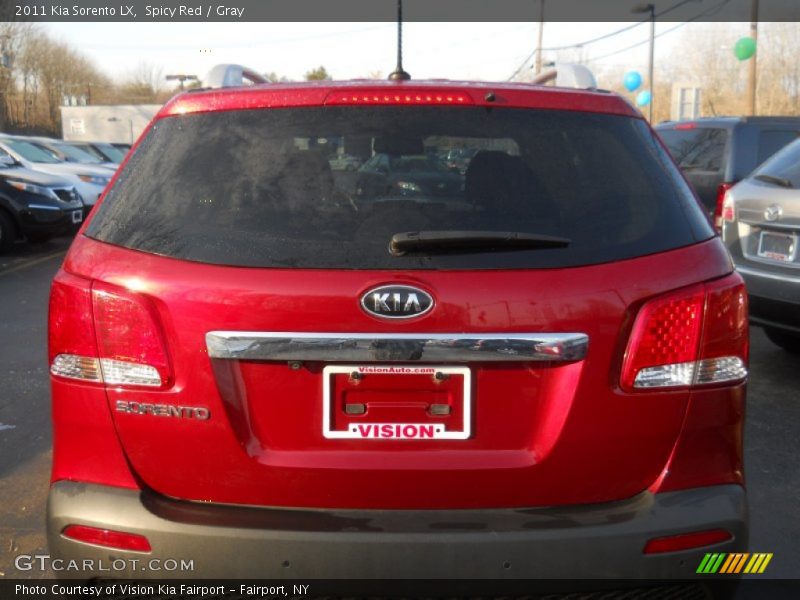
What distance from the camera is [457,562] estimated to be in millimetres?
2072

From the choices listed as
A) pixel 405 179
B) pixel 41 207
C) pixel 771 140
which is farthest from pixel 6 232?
pixel 405 179

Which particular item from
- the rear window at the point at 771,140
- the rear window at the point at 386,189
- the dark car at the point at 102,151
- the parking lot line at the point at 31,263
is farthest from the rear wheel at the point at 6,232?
the rear window at the point at 386,189

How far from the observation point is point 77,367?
223cm

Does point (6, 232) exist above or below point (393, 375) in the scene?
below

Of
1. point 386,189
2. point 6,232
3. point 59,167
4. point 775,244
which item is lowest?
point 6,232

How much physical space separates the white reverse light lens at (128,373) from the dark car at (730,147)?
744cm

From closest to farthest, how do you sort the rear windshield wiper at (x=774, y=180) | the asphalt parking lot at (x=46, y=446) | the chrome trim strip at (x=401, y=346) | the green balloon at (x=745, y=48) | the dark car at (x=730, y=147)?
the chrome trim strip at (x=401, y=346) → the asphalt parking lot at (x=46, y=446) → the rear windshield wiper at (x=774, y=180) → the dark car at (x=730, y=147) → the green balloon at (x=745, y=48)

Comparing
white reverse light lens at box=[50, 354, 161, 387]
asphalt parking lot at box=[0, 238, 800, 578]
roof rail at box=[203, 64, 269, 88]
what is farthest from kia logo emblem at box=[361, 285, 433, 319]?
asphalt parking lot at box=[0, 238, 800, 578]

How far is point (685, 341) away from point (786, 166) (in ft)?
14.5

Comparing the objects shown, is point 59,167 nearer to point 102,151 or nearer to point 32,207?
point 32,207

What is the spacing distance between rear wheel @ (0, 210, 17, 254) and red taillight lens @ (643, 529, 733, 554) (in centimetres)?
1226

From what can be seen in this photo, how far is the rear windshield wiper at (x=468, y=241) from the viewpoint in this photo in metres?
2.12

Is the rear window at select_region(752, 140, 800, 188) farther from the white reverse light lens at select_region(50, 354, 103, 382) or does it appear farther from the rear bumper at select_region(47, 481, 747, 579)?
the white reverse light lens at select_region(50, 354, 103, 382)

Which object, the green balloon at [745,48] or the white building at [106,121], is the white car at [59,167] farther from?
the white building at [106,121]
